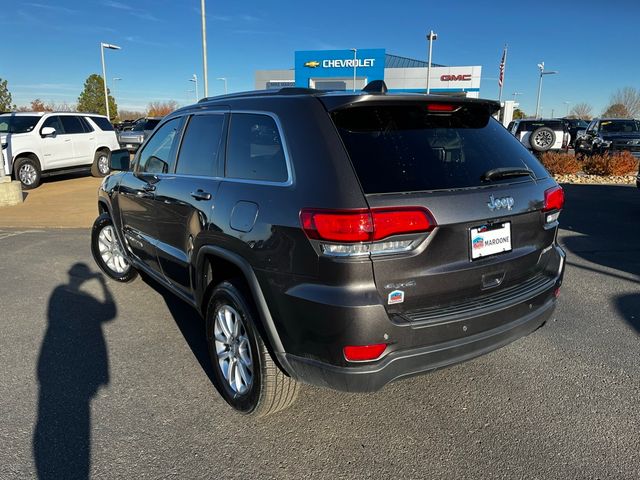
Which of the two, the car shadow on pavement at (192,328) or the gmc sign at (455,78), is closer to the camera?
the car shadow on pavement at (192,328)

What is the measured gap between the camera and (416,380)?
3260 millimetres

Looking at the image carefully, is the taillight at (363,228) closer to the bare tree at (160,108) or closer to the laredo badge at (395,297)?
the laredo badge at (395,297)

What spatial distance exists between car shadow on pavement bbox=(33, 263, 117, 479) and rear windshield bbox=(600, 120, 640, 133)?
19.3 metres

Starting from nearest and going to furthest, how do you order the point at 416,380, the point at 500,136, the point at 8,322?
1. the point at 500,136
2. the point at 416,380
3. the point at 8,322

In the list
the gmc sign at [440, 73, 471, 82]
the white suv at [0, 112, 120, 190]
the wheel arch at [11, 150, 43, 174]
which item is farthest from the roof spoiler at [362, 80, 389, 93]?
the gmc sign at [440, 73, 471, 82]

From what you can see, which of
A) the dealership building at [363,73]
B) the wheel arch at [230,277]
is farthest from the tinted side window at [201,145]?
the dealership building at [363,73]

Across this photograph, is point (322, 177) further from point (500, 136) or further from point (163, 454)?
point (163, 454)

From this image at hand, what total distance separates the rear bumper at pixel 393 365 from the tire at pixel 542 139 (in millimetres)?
15636

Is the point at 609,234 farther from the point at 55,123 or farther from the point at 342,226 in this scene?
the point at 55,123

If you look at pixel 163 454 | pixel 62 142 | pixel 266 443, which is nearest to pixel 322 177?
pixel 266 443

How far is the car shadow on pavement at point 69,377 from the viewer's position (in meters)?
2.50

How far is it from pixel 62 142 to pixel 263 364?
13.2 meters

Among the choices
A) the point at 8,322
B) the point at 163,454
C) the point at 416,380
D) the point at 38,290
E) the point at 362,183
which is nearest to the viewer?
the point at 362,183

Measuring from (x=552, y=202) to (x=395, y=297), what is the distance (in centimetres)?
133
